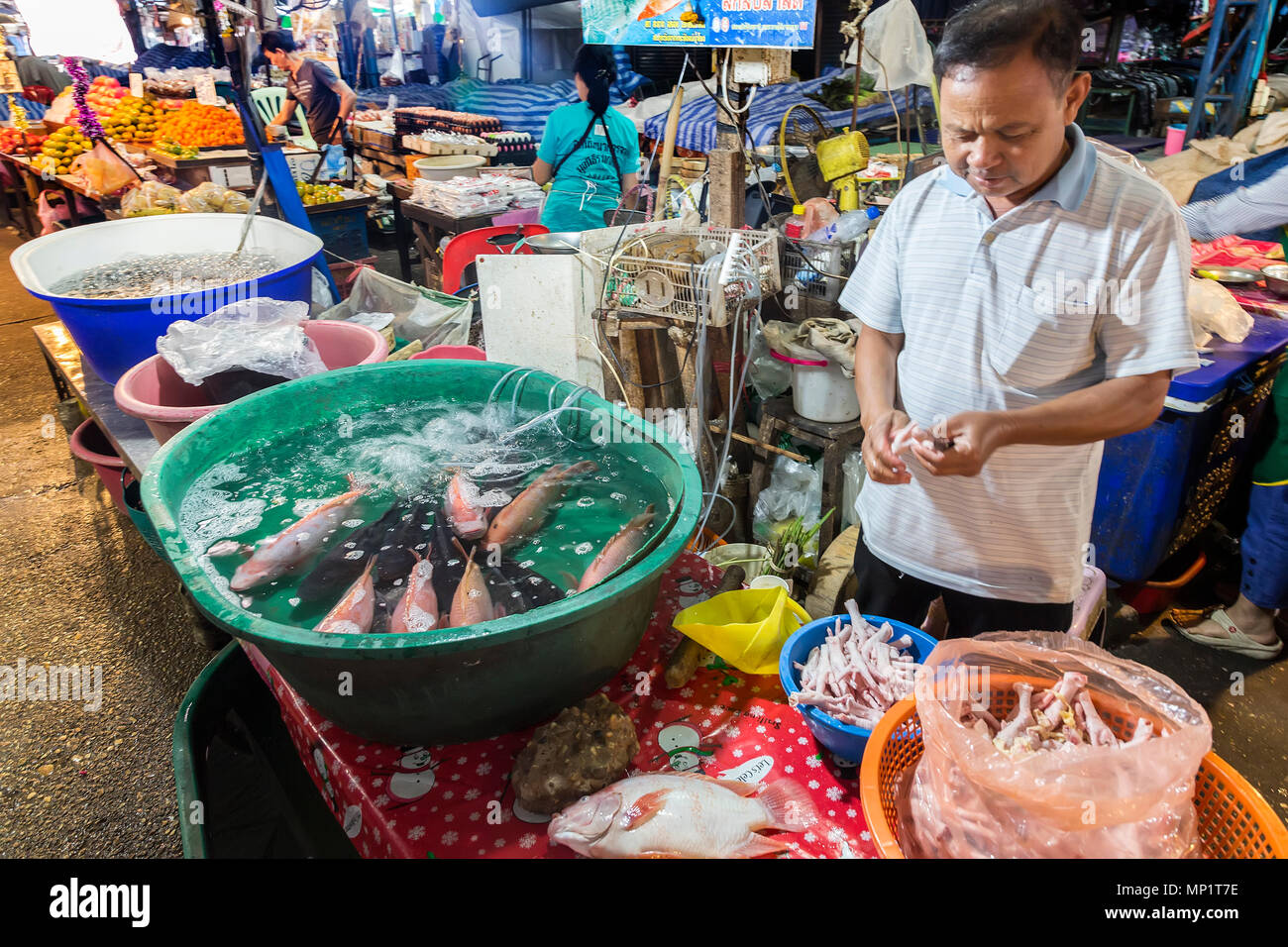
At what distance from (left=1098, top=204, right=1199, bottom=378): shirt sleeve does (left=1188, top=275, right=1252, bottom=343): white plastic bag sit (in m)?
2.24

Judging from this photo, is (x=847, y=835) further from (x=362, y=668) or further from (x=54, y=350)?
(x=54, y=350)

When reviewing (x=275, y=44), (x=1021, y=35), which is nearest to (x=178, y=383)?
(x=1021, y=35)

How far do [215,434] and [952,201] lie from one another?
2245 millimetres

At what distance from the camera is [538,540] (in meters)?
2.07

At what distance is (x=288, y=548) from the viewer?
1.98 meters

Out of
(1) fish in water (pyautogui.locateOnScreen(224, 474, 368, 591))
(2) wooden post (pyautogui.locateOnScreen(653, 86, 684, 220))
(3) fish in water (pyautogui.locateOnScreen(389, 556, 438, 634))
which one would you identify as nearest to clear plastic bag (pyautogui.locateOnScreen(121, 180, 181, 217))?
(2) wooden post (pyautogui.locateOnScreen(653, 86, 684, 220))

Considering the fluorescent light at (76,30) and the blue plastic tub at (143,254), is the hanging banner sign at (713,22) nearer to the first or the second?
the blue plastic tub at (143,254)

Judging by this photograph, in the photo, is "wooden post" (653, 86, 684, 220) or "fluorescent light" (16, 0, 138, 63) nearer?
"wooden post" (653, 86, 684, 220)

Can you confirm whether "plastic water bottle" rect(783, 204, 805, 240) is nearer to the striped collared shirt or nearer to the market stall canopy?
the striped collared shirt

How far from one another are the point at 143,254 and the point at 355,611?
379 centimetres

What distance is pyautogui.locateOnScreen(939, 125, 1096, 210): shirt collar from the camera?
5.19 feet

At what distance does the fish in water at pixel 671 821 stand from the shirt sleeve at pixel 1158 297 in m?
1.22

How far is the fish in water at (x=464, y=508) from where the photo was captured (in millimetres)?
2055
